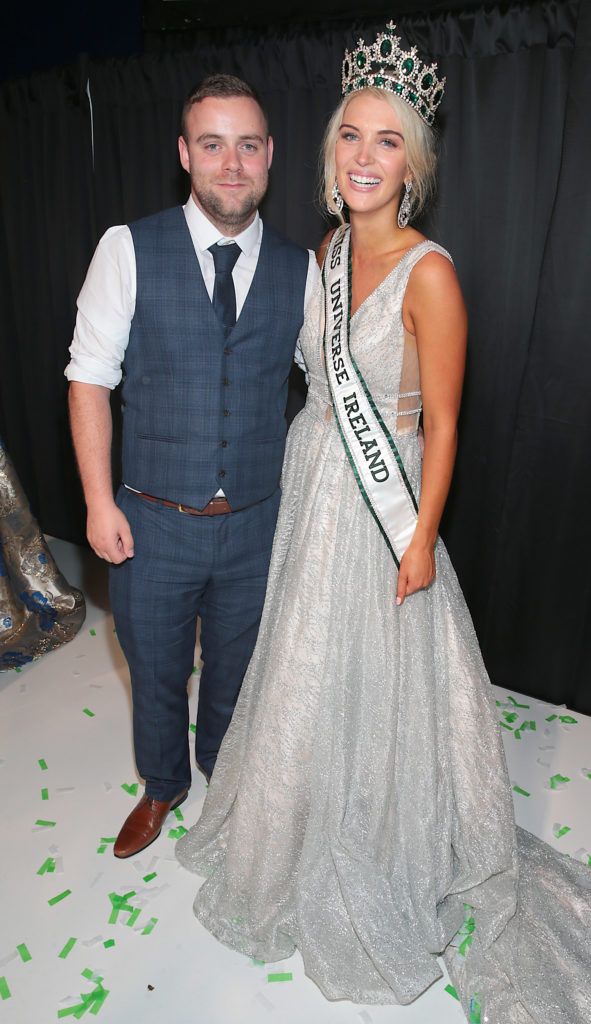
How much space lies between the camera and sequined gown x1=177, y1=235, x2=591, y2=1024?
1.50 meters

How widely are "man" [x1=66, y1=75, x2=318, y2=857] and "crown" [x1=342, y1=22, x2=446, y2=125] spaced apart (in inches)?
9.1

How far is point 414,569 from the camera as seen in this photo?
1.45 metres

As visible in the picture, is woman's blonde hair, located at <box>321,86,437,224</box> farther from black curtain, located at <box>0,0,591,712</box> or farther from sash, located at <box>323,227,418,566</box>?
black curtain, located at <box>0,0,591,712</box>

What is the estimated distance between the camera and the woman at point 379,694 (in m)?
1.41

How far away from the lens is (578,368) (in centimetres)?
210

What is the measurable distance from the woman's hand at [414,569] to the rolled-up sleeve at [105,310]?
69 cm

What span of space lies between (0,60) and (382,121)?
7.95 ft

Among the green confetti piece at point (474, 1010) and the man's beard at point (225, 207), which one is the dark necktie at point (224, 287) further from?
the green confetti piece at point (474, 1010)

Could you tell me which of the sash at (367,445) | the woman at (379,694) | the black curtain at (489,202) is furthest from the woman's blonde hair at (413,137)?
the black curtain at (489,202)

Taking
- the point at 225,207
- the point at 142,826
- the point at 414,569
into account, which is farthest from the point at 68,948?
the point at 225,207

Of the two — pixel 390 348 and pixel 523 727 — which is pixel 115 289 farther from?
pixel 523 727

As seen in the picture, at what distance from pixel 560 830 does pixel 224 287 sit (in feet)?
5.05

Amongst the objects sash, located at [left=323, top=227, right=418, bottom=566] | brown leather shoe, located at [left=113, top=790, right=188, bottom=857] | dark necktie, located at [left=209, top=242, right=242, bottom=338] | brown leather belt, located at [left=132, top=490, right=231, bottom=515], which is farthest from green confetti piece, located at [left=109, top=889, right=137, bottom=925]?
dark necktie, located at [left=209, top=242, right=242, bottom=338]

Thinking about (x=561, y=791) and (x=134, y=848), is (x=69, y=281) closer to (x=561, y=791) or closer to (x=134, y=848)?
(x=134, y=848)
